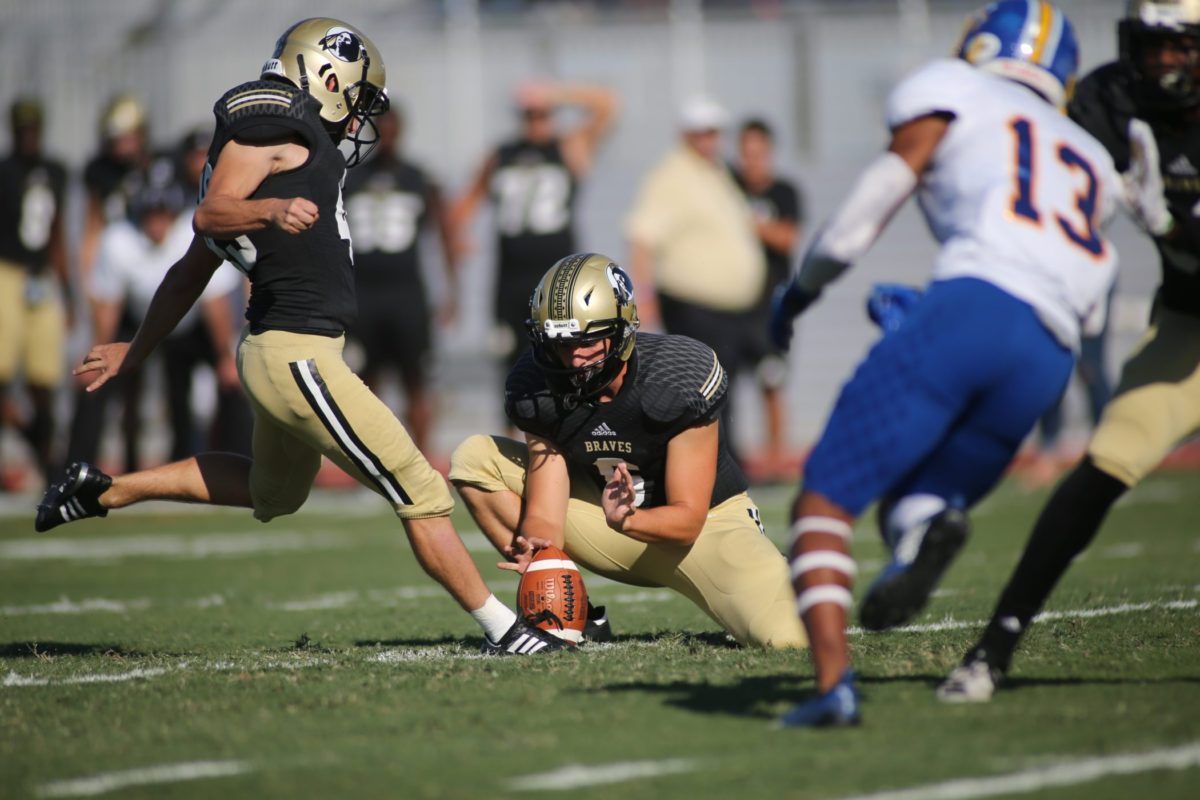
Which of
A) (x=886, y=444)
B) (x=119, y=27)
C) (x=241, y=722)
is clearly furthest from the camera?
(x=119, y=27)

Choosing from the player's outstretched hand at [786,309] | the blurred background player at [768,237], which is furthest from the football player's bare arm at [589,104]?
the player's outstretched hand at [786,309]

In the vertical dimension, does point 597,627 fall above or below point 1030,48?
below

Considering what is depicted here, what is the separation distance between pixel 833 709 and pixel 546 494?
5.32 ft

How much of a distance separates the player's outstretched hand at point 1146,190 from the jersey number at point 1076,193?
0.29 meters

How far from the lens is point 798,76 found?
15.8m

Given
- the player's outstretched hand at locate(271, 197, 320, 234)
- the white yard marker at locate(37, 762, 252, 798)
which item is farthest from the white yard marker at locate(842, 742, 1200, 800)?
the player's outstretched hand at locate(271, 197, 320, 234)

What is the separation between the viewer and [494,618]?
4742mm

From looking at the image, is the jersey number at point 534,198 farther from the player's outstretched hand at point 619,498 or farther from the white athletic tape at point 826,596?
the white athletic tape at point 826,596

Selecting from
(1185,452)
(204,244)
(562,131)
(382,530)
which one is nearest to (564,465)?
(204,244)

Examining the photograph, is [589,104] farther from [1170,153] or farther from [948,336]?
[948,336]

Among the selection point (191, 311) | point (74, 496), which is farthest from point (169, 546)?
point (74, 496)

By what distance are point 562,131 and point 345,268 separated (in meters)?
11.1

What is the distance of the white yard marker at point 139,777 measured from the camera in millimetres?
3117

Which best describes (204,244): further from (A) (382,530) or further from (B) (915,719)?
(A) (382,530)
